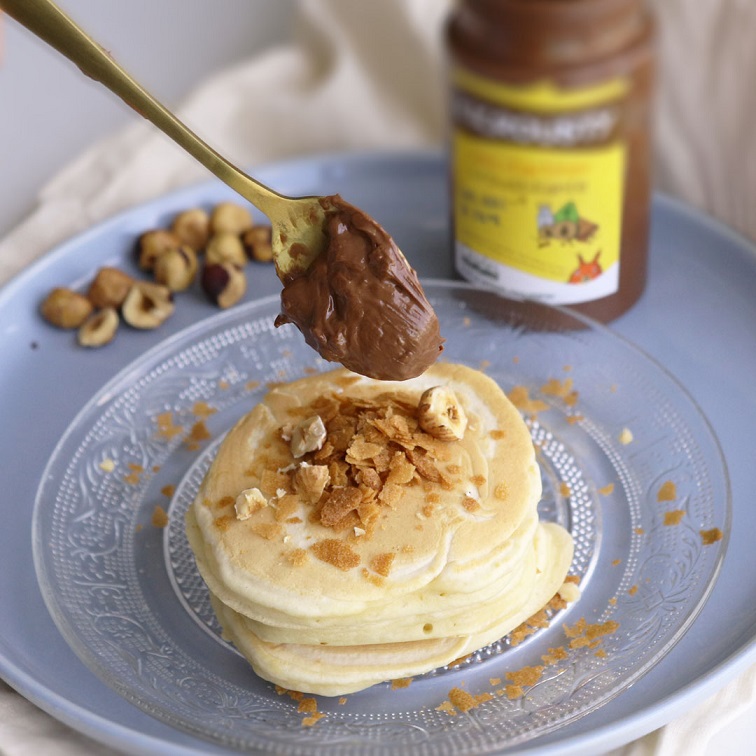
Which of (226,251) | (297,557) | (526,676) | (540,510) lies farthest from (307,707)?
(226,251)

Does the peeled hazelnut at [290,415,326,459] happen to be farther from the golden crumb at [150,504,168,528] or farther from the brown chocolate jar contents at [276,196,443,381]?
the golden crumb at [150,504,168,528]

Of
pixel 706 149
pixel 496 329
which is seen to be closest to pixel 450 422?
pixel 496 329

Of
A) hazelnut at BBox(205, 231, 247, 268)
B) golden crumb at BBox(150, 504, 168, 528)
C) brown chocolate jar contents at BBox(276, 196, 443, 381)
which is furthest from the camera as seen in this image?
hazelnut at BBox(205, 231, 247, 268)

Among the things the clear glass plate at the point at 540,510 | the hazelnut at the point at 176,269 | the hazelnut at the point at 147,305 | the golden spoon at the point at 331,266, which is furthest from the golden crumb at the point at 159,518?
the hazelnut at the point at 176,269

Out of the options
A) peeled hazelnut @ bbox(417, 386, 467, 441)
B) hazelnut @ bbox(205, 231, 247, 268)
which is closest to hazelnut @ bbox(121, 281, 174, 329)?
hazelnut @ bbox(205, 231, 247, 268)

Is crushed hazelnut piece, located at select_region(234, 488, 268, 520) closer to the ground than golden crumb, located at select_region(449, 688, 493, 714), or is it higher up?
higher up

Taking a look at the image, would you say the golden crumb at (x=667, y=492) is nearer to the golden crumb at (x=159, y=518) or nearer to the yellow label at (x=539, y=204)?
the yellow label at (x=539, y=204)

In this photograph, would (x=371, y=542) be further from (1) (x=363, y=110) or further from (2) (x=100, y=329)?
(1) (x=363, y=110)

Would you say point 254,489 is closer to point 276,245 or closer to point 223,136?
point 276,245
